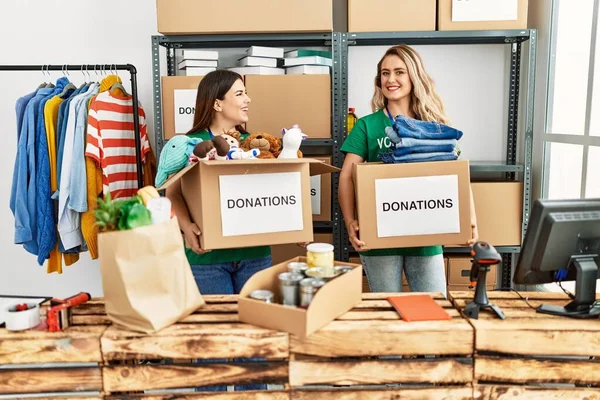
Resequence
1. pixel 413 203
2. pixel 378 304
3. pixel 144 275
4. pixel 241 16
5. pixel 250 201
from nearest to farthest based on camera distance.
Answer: pixel 144 275 → pixel 378 304 → pixel 250 201 → pixel 413 203 → pixel 241 16

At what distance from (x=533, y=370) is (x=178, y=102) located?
1.98 m

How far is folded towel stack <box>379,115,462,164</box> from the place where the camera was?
1801mm

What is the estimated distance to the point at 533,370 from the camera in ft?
3.88

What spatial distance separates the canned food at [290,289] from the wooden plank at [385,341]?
0.08m

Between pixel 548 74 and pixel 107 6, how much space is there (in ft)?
7.96

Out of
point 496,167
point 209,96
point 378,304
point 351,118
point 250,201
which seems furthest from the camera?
point 351,118

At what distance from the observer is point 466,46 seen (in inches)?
115

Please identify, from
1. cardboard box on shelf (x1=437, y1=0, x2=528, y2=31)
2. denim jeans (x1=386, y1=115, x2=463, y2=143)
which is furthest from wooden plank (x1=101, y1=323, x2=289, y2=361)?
cardboard box on shelf (x1=437, y1=0, x2=528, y2=31)

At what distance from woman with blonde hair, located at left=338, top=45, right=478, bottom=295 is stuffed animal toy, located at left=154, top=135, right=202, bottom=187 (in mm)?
637

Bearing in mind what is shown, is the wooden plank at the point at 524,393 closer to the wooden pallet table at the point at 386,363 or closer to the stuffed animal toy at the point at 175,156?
the wooden pallet table at the point at 386,363

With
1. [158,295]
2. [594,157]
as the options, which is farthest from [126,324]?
[594,157]

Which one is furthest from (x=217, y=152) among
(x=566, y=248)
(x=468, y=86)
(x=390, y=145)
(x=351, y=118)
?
(x=468, y=86)

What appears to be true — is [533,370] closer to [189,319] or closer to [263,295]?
[263,295]

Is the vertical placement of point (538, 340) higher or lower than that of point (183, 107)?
lower
